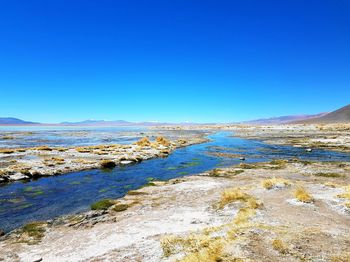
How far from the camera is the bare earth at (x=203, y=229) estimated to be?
363 inches

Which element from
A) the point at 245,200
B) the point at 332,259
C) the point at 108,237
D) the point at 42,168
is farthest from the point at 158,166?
the point at 332,259

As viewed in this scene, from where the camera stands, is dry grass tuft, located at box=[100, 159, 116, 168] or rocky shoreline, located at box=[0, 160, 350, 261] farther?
dry grass tuft, located at box=[100, 159, 116, 168]

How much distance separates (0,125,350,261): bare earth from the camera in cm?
A: 922

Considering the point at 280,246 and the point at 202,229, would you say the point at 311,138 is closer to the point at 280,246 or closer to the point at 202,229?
the point at 202,229

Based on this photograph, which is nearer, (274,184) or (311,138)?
(274,184)

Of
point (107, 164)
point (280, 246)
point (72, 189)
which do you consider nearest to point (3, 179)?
point (72, 189)

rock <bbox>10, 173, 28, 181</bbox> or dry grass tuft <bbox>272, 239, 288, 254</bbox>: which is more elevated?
dry grass tuft <bbox>272, 239, 288, 254</bbox>

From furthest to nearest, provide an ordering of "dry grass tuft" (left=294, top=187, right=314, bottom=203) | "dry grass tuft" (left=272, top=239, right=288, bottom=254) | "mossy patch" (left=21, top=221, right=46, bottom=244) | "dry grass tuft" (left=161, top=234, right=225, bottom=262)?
1. "dry grass tuft" (left=294, top=187, right=314, bottom=203)
2. "mossy patch" (left=21, top=221, right=46, bottom=244)
3. "dry grass tuft" (left=272, top=239, right=288, bottom=254)
4. "dry grass tuft" (left=161, top=234, right=225, bottom=262)

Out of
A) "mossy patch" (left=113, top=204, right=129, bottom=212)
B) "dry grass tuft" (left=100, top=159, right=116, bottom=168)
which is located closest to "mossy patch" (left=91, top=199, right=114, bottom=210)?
"mossy patch" (left=113, top=204, right=129, bottom=212)

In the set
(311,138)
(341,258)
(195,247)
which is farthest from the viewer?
(311,138)

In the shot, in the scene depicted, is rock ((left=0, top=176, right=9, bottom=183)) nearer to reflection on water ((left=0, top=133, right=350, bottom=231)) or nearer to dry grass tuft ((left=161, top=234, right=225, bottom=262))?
reflection on water ((left=0, top=133, right=350, bottom=231))

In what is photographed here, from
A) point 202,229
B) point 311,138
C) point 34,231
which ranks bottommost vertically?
point 34,231

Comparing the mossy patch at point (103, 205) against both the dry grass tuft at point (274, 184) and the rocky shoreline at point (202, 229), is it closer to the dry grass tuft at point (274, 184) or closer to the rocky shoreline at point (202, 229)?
the rocky shoreline at point (202, 229)

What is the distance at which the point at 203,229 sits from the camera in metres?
11.6
